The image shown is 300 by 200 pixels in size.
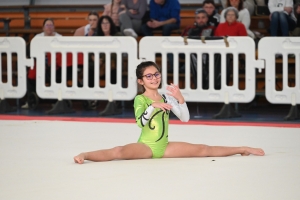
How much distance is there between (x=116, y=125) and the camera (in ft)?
23.8

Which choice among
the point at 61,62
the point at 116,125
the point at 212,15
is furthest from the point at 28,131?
the point at 212,15

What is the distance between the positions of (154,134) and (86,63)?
457 cm

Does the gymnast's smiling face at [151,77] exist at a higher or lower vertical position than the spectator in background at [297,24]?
lower

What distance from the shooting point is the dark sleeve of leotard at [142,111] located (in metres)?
4.62

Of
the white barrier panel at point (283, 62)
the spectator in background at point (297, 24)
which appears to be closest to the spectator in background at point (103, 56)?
the white barrier panel at point (283, 62)

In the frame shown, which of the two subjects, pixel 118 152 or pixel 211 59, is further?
pixel 211 59

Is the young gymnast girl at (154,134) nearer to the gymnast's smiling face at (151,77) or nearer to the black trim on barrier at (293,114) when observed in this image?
the gymnast's smiling face at (151,77)

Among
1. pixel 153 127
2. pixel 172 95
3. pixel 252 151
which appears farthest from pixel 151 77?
pixel 252 151

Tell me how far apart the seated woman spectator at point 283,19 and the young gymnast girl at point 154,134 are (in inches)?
210

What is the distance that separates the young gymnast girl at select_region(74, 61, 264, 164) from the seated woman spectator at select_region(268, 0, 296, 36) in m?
5.33

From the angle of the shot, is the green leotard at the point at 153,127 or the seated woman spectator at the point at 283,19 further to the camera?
the seated woman spectator at the point at 283,19

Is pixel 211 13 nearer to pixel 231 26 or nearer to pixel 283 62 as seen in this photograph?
pixel 231 26

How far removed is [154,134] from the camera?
476cm

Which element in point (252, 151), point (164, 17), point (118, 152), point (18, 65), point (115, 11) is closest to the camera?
point (118, 152)
